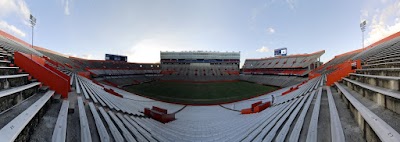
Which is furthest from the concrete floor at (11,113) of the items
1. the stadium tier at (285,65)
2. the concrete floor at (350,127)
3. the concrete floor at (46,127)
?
the stadium tier at (285,65)

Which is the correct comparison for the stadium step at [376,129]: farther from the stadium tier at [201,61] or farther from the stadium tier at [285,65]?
the stadium tier at [201,61]

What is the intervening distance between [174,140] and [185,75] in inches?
1475

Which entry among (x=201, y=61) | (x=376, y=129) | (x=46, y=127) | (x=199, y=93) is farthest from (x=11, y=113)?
(x=201, y=61)

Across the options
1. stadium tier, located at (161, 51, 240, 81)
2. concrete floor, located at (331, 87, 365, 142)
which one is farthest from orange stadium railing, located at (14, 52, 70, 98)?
stadium tier, located at (161, 51, 240, 81)

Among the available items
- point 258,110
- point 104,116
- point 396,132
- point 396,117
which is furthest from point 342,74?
point 104,116

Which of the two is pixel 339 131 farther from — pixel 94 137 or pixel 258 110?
pixel 258 110

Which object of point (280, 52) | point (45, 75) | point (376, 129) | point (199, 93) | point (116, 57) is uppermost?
point (280, 52)

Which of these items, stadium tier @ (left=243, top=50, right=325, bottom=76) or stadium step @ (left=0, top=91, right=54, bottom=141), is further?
stadium tier @ (left=243, top=50, right=325, bottom=76)

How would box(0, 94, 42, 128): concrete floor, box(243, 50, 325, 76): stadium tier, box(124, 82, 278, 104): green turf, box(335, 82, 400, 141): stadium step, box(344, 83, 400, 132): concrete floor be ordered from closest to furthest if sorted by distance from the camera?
box(335, 82, 400, 141): stadium step → box(344, 83, 400, 132): concrete floor → box(0, 94, 42, 128): concrete floor → box(124, 82, 278, 104): green turf → box(243, 50, 325, 76): stadium tier

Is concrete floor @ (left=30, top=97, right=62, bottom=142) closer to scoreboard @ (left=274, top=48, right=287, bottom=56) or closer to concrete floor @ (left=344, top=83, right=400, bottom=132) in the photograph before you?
concrete floor @ (left=344, top=83, right=400, bottom=132)

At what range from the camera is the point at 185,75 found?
138 ft

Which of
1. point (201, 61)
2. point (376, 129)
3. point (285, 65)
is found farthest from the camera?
point (201, 61)

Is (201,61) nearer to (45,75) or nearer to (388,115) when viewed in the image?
(45,75)

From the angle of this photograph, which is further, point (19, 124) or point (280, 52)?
point (280, 52)
